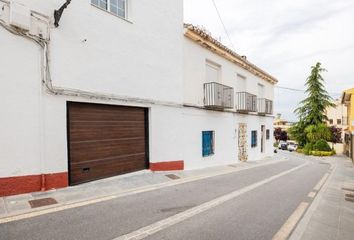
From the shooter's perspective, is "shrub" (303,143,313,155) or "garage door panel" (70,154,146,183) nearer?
"garage door panel" (70,154,146,183)

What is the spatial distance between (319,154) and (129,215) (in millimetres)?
30926

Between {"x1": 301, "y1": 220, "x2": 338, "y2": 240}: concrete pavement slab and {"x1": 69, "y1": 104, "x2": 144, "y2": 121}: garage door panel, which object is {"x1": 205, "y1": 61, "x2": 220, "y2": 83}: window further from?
{"x1": 301, "y1": 220, "x2": 338, "y2": 240}: concrete pavement slab

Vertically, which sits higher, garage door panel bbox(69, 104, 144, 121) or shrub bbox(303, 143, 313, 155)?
garage door panel bbox(69, 104, 144, 121)

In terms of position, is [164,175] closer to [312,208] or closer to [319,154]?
[312,208]

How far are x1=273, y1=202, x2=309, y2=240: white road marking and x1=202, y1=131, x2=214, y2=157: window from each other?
642 centimetres

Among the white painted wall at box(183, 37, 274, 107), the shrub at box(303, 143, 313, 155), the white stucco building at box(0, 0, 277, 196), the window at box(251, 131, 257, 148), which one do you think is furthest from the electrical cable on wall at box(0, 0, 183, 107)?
the shrub at box(303, 143, 313, 155)

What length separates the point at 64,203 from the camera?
17.6 ft

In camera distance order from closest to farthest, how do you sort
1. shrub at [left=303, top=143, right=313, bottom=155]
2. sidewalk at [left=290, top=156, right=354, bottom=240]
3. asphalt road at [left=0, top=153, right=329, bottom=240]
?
1. asphalt road at [left=0, top=153, right=329, bottom=240]
2. sidewalk at [left=290, top=156, right=354, bottom=240]
3. shrub at [left=303, top=143, right=313, bottom=155]

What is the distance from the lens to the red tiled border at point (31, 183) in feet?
18.0

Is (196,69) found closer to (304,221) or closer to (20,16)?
(20,16)

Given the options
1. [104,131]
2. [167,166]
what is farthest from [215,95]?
[104,131]

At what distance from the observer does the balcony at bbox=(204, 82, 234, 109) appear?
12.5 m

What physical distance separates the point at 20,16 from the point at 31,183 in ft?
12.1

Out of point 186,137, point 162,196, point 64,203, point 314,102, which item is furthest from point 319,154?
point 64,203
